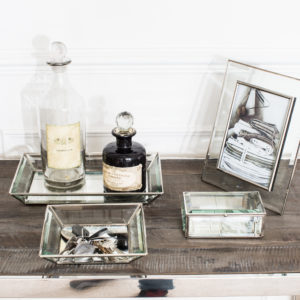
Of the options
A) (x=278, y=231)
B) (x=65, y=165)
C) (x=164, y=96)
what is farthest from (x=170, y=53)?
(x=278, y=231)

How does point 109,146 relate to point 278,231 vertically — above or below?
above

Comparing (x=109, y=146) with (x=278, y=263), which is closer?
(x=278, y=263)

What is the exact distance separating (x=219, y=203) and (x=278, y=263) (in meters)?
0.16

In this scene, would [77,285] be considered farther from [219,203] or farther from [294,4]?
[294,4]

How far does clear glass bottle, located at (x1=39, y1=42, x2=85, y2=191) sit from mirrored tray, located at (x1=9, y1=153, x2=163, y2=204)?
0.03 metres

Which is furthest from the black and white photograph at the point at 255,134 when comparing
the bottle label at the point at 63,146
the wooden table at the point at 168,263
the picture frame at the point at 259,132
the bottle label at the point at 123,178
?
the bottle label at the point at 63,146

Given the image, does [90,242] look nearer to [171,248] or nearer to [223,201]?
[171,248]

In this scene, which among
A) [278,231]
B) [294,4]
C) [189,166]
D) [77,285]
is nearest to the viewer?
[77,285]

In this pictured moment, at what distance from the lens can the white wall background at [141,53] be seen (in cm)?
99

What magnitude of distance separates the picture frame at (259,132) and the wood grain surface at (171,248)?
0.20 ft

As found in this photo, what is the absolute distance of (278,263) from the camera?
0.81m

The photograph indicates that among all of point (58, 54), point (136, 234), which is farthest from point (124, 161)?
point (58, 54)

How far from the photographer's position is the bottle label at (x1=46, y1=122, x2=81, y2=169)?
93cm

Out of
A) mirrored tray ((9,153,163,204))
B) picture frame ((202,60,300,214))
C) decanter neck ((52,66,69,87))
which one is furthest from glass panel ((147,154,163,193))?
decanter neck ((52,66,69,87))
